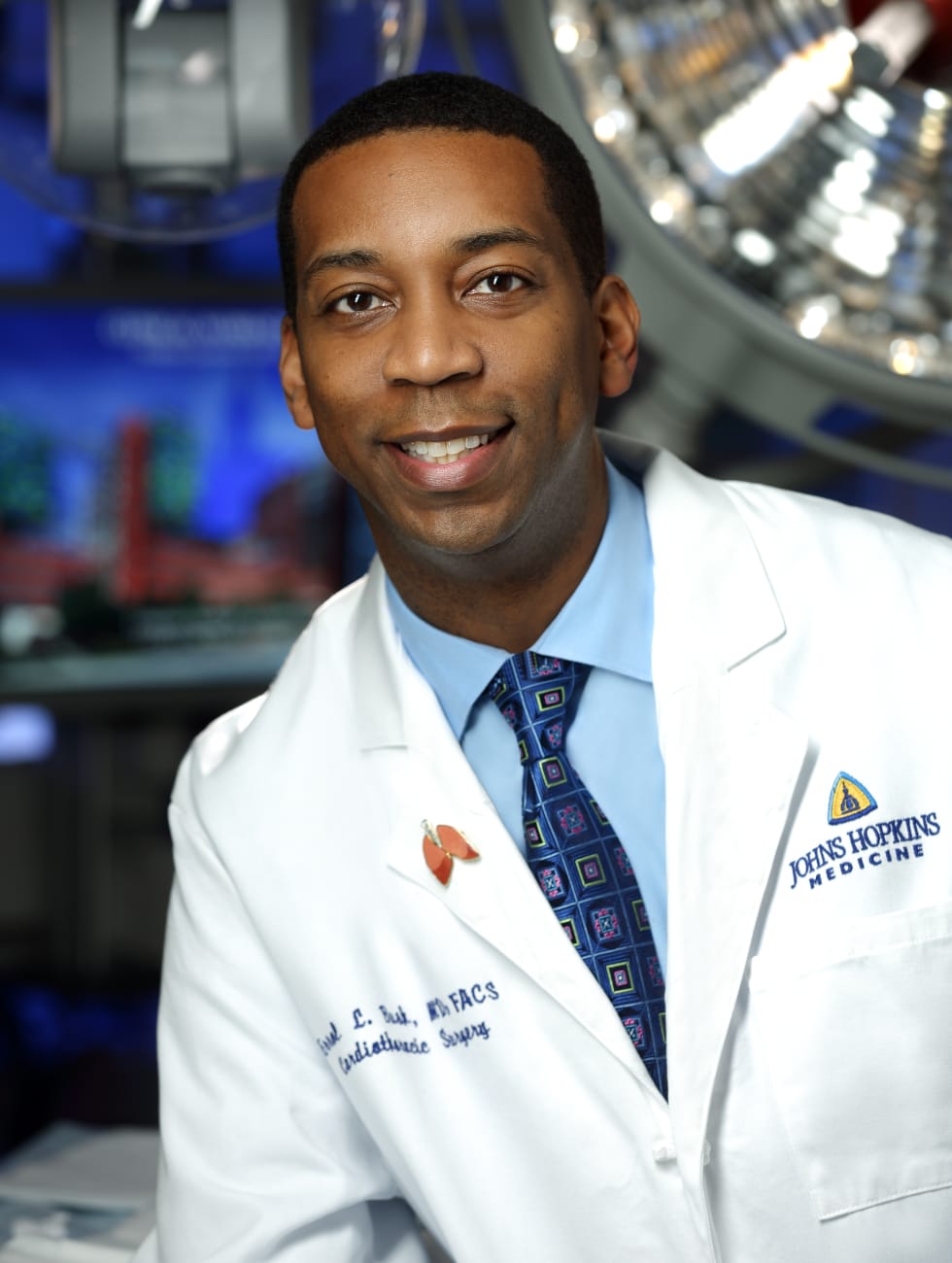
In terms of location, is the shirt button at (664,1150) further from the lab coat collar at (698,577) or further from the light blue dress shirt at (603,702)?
the lab coat collar at (698,577)

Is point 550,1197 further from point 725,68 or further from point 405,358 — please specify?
point 725,68

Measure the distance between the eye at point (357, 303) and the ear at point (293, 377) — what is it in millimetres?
114

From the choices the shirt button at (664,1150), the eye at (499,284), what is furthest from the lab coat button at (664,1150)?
the eye at (499,284)

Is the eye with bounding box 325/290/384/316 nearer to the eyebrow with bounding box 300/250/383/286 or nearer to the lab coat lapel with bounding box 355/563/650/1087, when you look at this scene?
the eyebrow with bounding box 300/250/383/286

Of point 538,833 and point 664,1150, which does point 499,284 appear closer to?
point 538,833

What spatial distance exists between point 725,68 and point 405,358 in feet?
0.74

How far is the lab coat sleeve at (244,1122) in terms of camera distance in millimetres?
963

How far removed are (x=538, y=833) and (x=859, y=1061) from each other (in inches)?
8.7

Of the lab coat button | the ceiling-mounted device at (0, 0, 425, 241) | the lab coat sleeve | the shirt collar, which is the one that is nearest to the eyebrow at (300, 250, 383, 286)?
the ceiling-mounted device at (0, 0, 425, 241)

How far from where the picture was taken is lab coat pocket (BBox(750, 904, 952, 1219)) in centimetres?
90

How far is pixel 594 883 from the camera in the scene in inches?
37.2

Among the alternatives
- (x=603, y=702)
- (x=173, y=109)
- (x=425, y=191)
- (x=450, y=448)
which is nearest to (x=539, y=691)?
(x=603, y=702)

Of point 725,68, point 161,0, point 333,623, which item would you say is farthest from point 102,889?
point 725,68

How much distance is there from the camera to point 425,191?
0.86 meters
